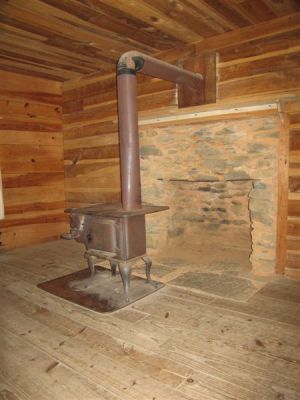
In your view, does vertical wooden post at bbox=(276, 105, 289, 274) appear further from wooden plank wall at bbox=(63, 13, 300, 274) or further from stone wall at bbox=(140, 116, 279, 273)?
wooden plank wall at bbox=(63, 13, 300, 274)

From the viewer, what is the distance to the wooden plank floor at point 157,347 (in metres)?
1.70

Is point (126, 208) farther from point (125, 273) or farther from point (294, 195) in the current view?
point (294, 195)

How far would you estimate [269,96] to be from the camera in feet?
10.2

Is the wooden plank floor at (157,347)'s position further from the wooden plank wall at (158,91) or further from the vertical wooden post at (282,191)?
the wooden plank wall at (158,91)

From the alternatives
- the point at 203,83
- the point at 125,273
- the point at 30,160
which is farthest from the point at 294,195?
Result: the point at 30,160

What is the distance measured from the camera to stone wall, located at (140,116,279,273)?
323cm

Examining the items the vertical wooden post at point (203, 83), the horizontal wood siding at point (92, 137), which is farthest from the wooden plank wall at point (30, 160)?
the vertical wooden post at point (203, 83)

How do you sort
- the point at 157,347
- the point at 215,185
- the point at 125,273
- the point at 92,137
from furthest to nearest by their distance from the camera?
the point at 92,137, the point at 215,185, the point at 125,273, the point at 157,347

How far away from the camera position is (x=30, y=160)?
4844 mm

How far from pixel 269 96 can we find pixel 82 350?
279cm

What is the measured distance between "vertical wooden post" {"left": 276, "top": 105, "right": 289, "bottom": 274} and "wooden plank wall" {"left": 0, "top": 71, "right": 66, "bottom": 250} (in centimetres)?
350

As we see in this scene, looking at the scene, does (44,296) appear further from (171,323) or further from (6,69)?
(6,69)

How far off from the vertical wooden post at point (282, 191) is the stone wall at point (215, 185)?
48 mm

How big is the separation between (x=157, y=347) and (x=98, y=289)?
3.81ft
